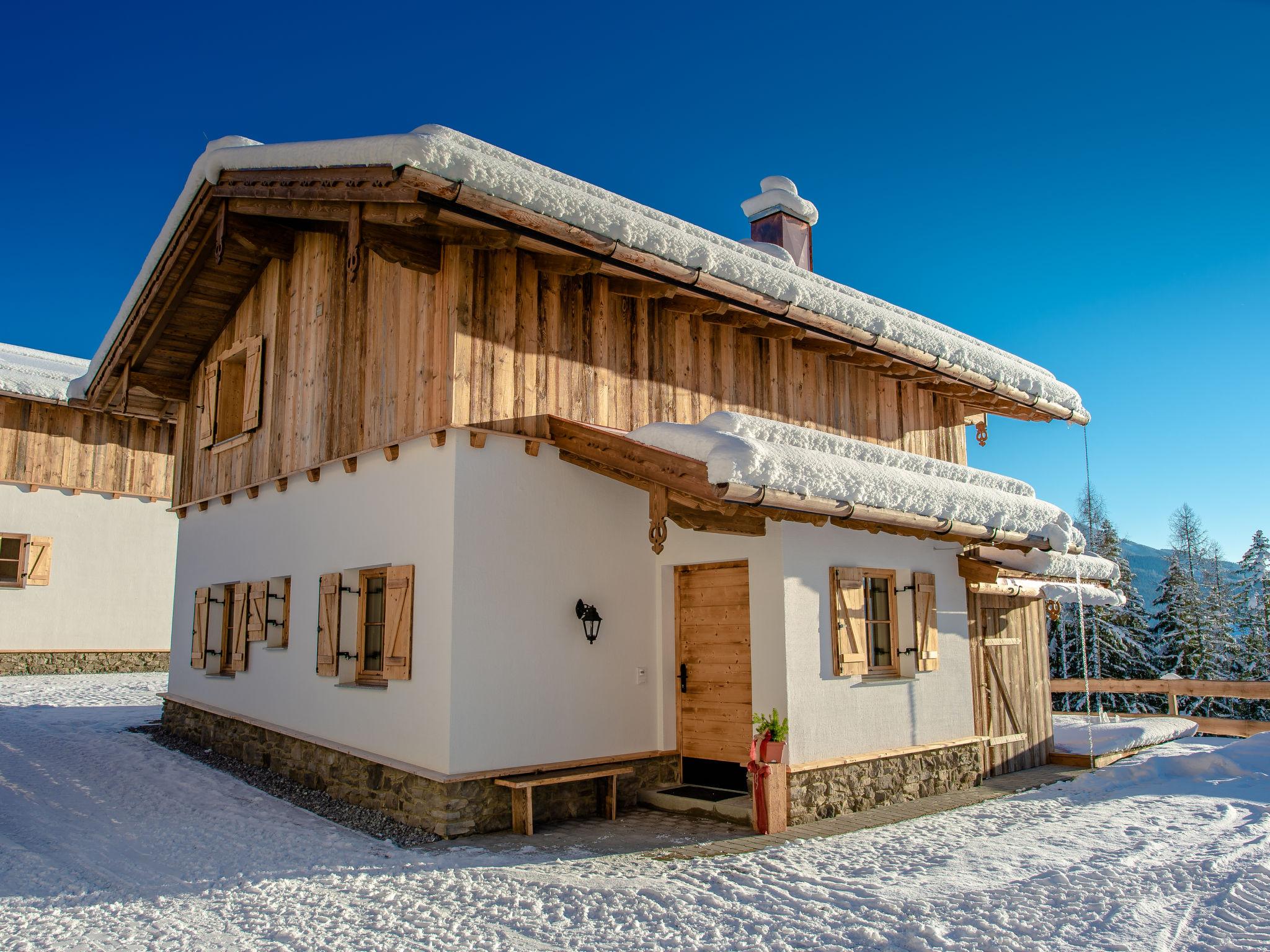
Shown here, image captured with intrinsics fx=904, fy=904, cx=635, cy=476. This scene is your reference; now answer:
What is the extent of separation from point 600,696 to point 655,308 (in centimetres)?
371

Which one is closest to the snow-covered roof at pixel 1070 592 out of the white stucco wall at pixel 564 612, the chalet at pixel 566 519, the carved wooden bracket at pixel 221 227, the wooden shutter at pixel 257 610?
the chalet at pixel 566 519

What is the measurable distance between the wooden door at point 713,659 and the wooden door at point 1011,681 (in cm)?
317

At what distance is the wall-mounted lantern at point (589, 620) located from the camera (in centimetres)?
762

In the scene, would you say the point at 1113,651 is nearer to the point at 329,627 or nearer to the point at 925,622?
the point at 925,622

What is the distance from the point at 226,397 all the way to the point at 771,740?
8.29 metres

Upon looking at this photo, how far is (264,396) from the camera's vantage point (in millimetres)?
10141

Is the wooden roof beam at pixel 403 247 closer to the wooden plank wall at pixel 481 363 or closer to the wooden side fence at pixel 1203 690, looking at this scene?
the wooden plank wall at pixel 481 363

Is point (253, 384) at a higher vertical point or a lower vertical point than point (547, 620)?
higher

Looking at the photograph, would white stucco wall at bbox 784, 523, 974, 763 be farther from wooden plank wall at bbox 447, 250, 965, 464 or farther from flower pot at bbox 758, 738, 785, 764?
wooden plank wall at bbox 447, 250, 965, 464

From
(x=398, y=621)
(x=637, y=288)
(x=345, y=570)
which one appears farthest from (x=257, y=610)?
(x=637, y=288)

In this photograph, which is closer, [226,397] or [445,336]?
A: [445,336]

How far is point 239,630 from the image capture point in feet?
33.5

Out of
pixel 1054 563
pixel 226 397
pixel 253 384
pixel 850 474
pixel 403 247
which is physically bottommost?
pixel 1054 563

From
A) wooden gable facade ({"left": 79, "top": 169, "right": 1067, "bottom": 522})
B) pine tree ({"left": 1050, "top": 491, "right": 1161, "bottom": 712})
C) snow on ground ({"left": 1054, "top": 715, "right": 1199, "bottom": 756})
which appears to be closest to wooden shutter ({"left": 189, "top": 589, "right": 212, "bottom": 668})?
wooden gable facade ({"left": 79, "top": 169, "right": 1067, "bottom": 522})
